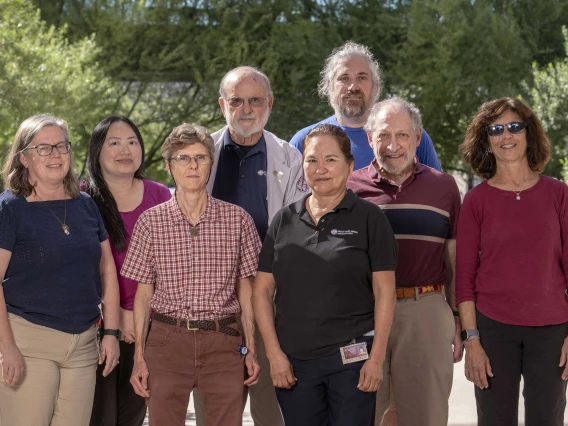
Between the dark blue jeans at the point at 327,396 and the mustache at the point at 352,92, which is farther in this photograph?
Result: the mustache at the point at 352,92

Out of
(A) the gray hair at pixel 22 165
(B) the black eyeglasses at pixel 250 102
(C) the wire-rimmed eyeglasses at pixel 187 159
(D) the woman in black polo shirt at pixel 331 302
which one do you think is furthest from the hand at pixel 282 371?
(B) the black eyeglasses at pixel 250 102

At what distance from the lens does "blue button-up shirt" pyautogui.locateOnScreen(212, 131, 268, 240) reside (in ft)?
15.3

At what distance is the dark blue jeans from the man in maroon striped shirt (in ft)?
1.68

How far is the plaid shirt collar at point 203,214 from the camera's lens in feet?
13.0

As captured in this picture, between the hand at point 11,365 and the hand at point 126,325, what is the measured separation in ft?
2.07

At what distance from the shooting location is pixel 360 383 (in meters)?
3.68

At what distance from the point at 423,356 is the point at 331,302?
0.78 m

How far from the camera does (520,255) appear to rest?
3916mm

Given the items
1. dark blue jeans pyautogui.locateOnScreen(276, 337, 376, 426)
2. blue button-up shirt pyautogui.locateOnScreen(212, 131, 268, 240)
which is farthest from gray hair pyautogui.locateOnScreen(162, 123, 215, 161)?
dark blue jeans pyautogui.locateOnScreen(276, 337, 376, 426)

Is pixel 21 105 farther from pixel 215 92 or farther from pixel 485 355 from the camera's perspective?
pixel 485 355

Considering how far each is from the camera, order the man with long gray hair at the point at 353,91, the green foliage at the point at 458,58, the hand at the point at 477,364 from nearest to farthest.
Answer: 1. the hand at the point at 477,364
2. the man with long gray hair at the point at 353,91
3. the green foliage at the point at 458,58

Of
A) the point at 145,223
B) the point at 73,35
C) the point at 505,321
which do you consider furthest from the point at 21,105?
the point at 505,321

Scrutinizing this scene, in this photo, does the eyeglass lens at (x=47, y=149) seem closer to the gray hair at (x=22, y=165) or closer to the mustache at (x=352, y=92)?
the gray hair at (x=22, y=165)

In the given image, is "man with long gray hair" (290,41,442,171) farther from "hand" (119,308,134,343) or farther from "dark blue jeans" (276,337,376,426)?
"dark blue jeans" (276,337,376,426)
